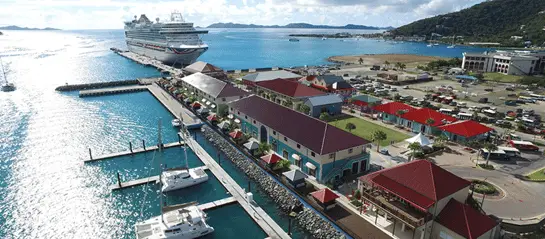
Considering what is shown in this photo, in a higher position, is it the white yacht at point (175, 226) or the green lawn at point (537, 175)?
the green lawn at point (537, 175)

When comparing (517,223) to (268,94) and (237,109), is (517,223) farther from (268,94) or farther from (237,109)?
(268,94)

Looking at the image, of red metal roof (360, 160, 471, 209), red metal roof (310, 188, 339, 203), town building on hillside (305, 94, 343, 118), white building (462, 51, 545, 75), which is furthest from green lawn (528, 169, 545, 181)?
white building (462, 51, 545, 75)

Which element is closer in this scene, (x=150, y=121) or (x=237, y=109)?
(x=237, y=109)

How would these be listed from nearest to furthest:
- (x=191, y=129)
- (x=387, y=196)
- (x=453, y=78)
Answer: (x=387, y=196) < (x=191, y=129) < (x=453, y=78)

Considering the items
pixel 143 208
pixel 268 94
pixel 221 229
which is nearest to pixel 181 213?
pixel 221 229

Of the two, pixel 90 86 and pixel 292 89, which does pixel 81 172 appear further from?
pixel 90 86

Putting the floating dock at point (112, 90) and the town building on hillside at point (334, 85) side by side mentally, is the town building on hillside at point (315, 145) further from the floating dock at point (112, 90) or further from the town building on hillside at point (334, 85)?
the floating dock at point (112, 90)

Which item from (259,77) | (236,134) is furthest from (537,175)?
(259,77)

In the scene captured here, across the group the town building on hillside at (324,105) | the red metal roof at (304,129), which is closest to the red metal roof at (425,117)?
the town building on hillside at (324,105)
